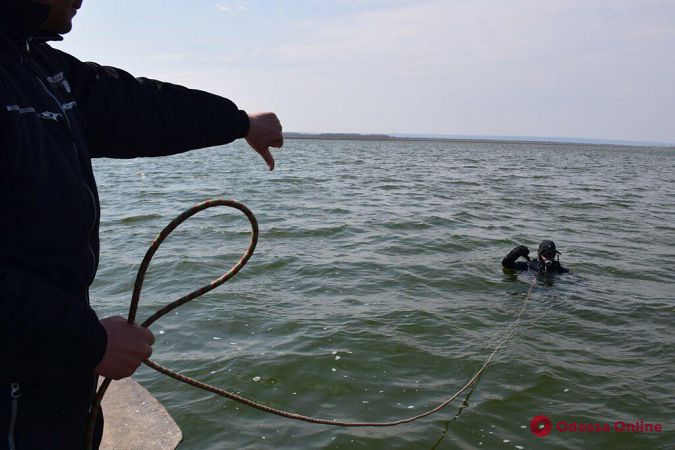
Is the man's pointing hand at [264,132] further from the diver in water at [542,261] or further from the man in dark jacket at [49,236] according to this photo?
the diver in water at [542,261]

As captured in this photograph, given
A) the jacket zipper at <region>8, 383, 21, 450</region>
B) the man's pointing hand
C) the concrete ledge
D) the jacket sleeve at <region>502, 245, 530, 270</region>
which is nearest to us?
the jacket zipper at <region>8, 383, 21, 450</region>

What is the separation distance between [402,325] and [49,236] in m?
5.77

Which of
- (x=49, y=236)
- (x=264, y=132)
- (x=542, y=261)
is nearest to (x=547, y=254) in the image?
(x=542, y=261)

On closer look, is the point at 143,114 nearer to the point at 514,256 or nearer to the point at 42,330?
the point at 42,330

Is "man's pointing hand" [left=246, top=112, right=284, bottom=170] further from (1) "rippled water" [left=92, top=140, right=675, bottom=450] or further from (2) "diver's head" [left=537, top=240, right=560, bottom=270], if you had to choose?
(2) "diver's head" [left=537, top=240, right=560, bottom=270]

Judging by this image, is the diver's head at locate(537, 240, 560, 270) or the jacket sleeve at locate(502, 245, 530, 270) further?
the jacket sleeve at locate(502, 245, 530, 270)

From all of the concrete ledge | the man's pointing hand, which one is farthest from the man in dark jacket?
the concrete ledge

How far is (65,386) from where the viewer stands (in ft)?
5.57

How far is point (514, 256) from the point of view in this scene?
9336mm

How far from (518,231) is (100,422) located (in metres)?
12.6

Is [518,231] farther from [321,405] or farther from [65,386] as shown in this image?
[65,386]

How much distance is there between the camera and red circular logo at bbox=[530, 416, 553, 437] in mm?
4680

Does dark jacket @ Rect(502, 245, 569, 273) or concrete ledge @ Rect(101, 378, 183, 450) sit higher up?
dark jacket @ Rect(502, 245, 569, 273)

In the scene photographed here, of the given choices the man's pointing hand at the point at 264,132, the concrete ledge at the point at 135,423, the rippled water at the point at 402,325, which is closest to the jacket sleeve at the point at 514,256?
the rippled water at the point at 402,325
